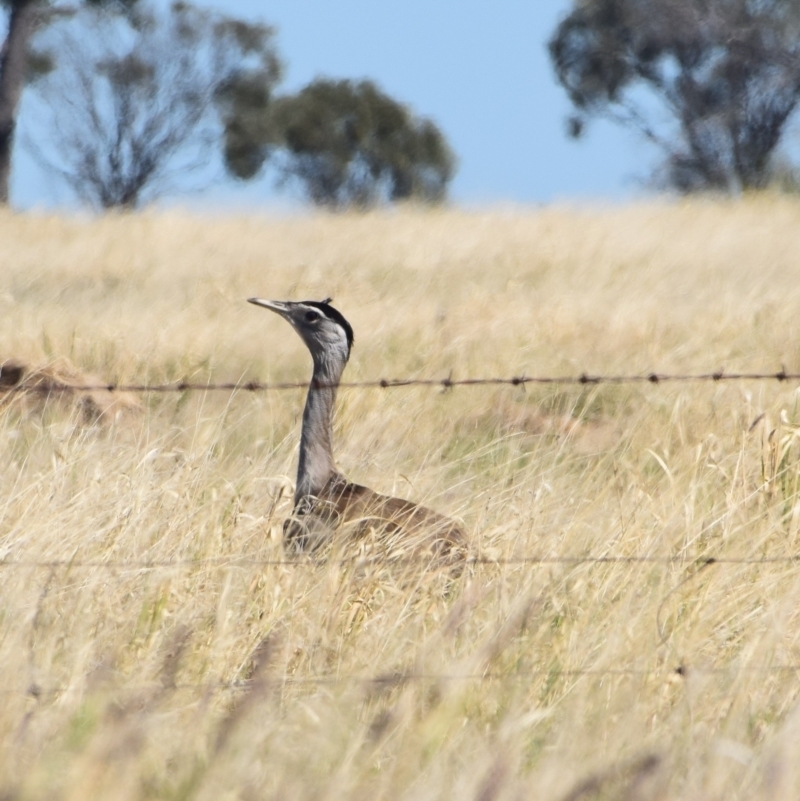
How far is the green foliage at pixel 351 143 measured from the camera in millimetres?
34469

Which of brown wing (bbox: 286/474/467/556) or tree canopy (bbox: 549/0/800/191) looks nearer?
brown wing (bbox: 286/474/467/556)

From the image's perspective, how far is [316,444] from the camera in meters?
4.83

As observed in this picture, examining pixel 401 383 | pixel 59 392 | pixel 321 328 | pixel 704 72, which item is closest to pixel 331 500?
pixel 401 383

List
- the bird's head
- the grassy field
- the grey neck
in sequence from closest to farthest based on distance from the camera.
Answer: the grassy field → the grey neck → the bird's head

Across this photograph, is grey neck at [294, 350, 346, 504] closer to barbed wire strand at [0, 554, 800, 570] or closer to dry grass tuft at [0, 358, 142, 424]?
barbed wire strand at [0, 554, 800, 570]

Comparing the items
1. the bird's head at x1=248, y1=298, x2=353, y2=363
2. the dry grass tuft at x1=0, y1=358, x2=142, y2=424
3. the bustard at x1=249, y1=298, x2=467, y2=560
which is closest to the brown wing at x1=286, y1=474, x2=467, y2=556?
the bustard at x1=249, y1=298, x2=467, y2=560

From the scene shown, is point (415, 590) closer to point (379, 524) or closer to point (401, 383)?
point (379, 524)

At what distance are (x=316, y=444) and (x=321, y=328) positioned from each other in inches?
23.3

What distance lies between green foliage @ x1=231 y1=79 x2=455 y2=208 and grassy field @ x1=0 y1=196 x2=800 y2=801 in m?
26.6

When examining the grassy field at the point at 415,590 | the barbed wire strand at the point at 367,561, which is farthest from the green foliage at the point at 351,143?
the barbed wire strand at the point at 367,561

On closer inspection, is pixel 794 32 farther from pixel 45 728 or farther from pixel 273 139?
pixel 45 728

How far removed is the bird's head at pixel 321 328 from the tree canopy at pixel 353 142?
28.9m

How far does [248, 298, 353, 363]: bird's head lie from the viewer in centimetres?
522

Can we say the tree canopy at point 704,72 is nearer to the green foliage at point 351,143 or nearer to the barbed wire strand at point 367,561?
the green foliage at point 351,143
